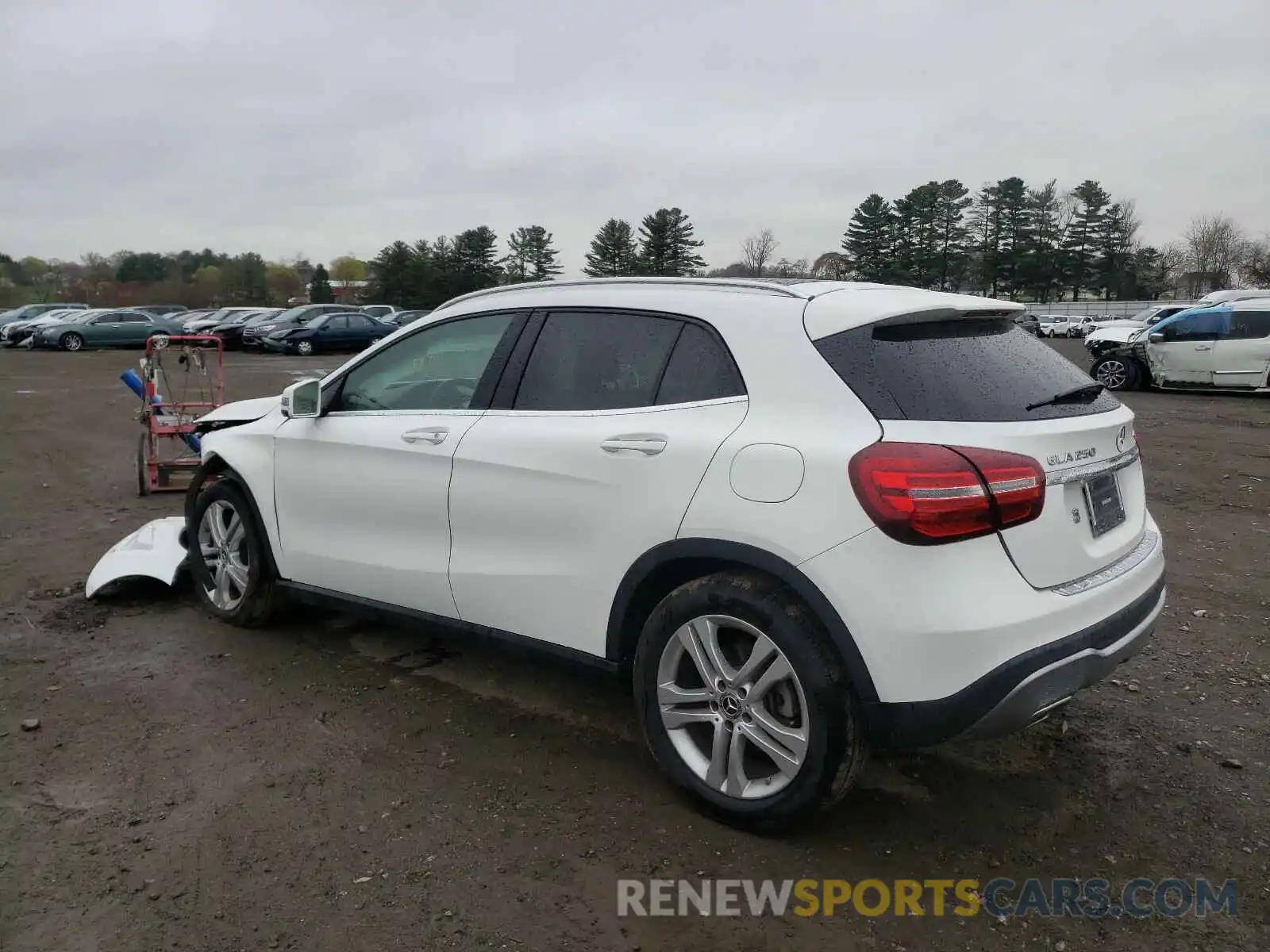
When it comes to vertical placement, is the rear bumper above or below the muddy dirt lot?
above

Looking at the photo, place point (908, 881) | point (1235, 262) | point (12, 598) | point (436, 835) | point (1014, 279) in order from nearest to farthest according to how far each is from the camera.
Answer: point (908, 881)
point (436, 835)
point (12, 598)
point (1014, 279)
point (1235, 262)

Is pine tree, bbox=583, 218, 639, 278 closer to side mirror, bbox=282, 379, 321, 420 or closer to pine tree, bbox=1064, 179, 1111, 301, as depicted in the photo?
side mirror, bbox=282, 379, 321, 420

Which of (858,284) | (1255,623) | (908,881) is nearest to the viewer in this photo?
(908,881)

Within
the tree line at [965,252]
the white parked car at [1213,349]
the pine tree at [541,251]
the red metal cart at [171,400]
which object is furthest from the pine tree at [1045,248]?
the red metal cart at [171,400]

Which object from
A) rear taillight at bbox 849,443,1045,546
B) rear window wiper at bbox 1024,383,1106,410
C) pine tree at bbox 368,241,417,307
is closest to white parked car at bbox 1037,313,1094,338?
pine tree at bbox 368,241,417,307

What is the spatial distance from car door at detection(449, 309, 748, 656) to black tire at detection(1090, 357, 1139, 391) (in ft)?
60.2

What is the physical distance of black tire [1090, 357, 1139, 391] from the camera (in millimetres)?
19266

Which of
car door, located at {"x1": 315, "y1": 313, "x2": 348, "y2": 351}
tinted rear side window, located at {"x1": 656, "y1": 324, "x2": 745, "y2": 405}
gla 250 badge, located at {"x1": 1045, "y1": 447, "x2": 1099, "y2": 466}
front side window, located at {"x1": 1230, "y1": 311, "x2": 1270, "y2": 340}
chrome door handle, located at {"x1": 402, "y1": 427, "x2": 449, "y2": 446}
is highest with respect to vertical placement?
car door, located at {"x1": 315, "y1": 313, "x2": 348, "y2": 351}

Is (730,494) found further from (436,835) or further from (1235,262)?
(1235,262)

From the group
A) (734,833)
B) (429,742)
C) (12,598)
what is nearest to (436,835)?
(429,742)

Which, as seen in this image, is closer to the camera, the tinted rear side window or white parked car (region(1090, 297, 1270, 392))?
the tinted rear side window

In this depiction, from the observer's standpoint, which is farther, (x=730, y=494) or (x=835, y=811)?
(x=835, y=811)

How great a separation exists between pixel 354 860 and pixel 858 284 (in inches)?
101

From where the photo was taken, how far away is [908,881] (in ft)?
9.25
